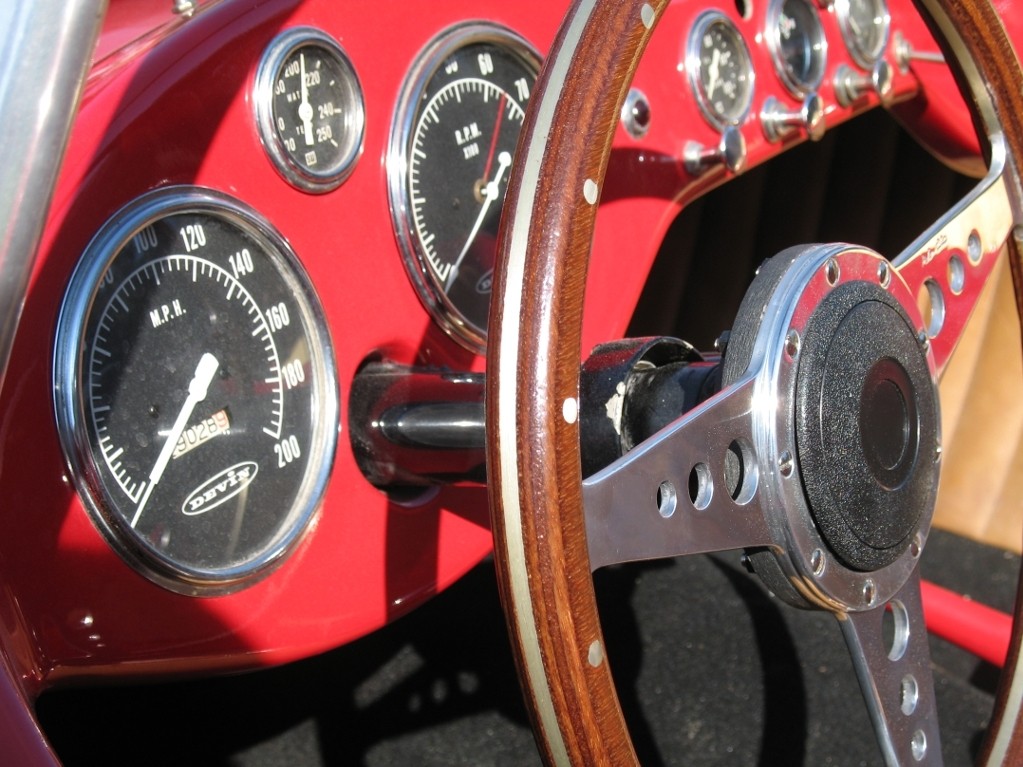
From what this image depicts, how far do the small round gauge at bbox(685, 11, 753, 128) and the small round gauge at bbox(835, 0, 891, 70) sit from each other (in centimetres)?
25

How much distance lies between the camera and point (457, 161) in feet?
4.34

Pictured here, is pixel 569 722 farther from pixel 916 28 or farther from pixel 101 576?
pixel 916 28

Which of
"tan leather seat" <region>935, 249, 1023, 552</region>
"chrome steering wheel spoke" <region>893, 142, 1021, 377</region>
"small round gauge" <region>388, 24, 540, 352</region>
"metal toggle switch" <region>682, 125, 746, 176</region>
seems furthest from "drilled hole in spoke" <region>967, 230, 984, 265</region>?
"tan leather seat" <region>935, 249, 1023, 552</region>

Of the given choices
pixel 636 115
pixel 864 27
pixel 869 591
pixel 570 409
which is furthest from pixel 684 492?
pixel 864 27

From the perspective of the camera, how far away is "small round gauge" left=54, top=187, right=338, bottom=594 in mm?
941

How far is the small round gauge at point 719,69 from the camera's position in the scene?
1.56m

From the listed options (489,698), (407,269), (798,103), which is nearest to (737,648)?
(489,698)

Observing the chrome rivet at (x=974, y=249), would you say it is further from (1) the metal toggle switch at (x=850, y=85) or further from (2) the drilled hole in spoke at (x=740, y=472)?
(1) the metal toggle switch at (x=850, y=85)

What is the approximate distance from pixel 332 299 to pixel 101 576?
37 cm

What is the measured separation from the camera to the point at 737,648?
2.00 meters

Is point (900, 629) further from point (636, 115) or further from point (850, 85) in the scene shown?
point (850, 85)

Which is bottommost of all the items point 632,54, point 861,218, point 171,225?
point 861,218

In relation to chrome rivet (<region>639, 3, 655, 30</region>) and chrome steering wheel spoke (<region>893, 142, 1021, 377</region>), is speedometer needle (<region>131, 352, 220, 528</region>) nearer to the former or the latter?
chrome rivet (<region>639, 3, 655, 30</region>)

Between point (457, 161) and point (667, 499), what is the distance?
65 cm
